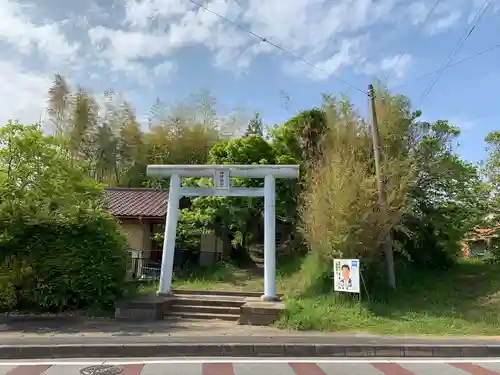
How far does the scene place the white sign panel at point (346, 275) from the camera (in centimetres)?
1103

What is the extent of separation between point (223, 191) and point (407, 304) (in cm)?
592

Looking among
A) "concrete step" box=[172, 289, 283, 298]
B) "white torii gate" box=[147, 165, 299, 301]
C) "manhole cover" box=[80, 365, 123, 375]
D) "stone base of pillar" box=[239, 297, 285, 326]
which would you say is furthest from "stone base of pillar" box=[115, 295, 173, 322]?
"manhole cover" box=[80, 365, 123, 375]

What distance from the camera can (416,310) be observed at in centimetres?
1155

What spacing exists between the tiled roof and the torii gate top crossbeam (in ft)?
16.7

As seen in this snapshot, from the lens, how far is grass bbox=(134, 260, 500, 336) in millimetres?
10000

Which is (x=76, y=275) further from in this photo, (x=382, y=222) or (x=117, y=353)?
(x=382, y=222)

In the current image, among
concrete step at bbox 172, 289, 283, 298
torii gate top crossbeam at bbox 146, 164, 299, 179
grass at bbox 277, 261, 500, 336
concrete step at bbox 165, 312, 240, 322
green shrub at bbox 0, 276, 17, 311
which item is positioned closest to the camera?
grass at bbox 277, 261, 500, 336

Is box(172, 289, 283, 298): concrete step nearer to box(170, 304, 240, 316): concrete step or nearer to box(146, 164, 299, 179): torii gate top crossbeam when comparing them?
box(170, 304, 240, 316): concrete step

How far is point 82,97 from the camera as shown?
25891mm

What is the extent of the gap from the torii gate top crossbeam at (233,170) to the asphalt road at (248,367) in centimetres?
659

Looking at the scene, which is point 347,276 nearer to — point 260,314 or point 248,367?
point 260,314

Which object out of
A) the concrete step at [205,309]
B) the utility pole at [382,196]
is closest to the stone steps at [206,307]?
the concrete step at [205,309]

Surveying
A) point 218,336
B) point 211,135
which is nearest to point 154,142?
point 211,135

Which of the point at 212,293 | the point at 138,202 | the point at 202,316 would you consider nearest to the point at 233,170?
the point at 212,293
